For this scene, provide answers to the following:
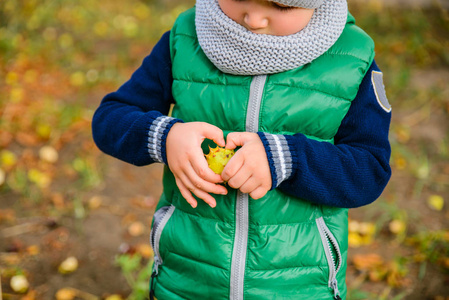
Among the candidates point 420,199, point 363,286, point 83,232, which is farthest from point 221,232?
point 420,199

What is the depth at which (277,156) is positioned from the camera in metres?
1.14

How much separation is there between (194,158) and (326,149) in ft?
1.23

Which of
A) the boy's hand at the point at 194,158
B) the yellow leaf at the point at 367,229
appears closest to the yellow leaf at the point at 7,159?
the boy's hand at the point at 194,158

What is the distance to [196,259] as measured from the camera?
135 cm

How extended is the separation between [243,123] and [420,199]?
215cm

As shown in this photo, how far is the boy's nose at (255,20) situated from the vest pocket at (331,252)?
62cm

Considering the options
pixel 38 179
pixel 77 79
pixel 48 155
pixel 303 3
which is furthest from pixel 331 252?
pixel 77 79

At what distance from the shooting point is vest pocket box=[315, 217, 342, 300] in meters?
1.33

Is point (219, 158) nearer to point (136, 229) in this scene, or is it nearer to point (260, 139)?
point (260, 139)

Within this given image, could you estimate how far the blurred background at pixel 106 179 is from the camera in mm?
2395

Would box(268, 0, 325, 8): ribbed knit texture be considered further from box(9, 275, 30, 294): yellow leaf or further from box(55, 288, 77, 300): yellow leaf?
box(9, 275, 30, 294): yellow leaf

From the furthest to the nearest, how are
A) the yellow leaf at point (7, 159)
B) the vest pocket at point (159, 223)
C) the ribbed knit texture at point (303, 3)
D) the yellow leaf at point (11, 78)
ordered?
the yellow leaf at point (11, 78) → the yellow leaf at point (7, 159) → the vest pocket at point (159, 223) → the ribbed knit texture at point (303, 3)

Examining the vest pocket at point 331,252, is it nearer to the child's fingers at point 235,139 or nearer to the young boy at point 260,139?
the young boy at point 260,139

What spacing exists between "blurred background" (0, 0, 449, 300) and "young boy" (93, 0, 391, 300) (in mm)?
1021
